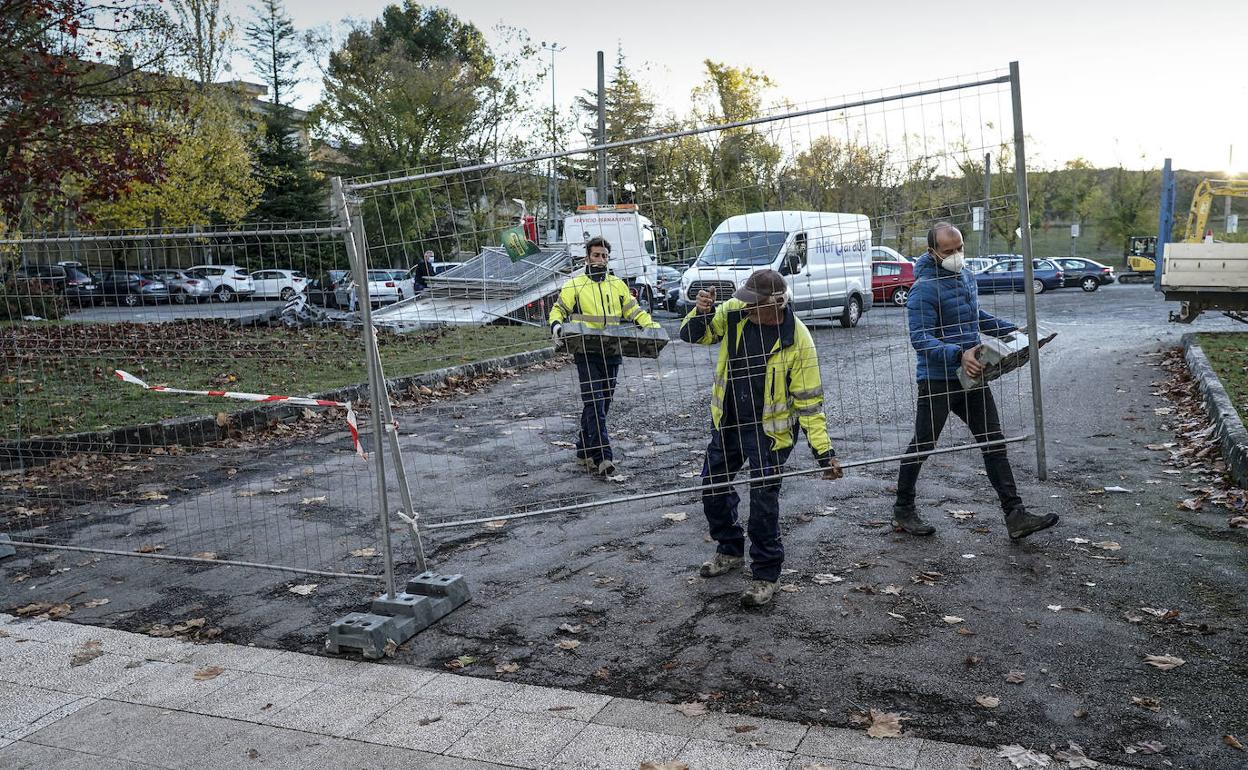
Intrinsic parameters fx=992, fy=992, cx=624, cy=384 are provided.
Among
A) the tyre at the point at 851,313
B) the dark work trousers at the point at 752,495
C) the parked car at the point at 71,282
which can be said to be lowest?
the dark work trousers at the point at 752,495

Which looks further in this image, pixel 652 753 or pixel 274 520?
pixel 274 520

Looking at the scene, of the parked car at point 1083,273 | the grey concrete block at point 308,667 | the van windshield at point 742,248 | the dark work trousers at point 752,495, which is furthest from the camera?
the parked car at point 1083,273

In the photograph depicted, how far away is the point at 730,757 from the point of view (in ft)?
11.9

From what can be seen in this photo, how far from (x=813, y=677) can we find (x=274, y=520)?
14.8ft

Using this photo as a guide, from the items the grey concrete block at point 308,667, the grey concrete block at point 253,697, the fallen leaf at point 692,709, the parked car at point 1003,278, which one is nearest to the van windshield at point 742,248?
the parked car at point 1003,278

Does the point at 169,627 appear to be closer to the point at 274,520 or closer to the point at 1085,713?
the point at 274,520

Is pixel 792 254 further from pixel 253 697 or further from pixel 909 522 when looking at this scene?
A: pixel 253 697

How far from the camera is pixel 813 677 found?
14.1ft

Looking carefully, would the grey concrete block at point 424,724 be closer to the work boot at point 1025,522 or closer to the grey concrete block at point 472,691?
the grey concrete block at point 472,691

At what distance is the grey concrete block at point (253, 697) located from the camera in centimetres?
423

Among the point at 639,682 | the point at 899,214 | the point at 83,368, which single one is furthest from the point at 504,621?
the point at 83,368

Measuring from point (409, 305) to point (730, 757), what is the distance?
306cm

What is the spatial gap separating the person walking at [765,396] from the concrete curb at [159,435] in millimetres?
1895

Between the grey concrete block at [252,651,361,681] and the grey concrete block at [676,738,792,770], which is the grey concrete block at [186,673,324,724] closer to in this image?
the grey concrete block at [252,651,361,681]
